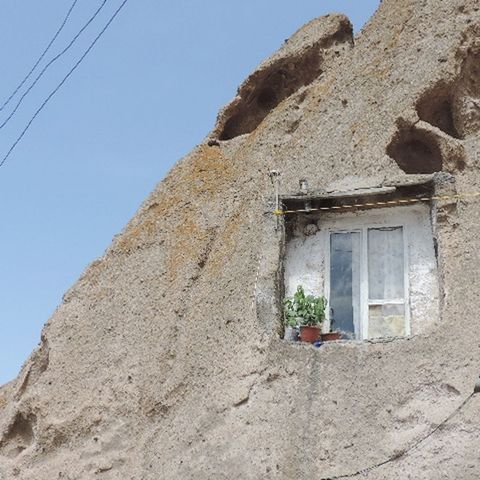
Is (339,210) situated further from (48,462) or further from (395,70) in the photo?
(48,462)

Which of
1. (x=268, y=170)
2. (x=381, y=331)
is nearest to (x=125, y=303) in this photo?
(x=268, y=170)

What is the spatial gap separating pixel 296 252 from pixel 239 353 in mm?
1753

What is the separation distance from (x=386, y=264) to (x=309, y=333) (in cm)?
140

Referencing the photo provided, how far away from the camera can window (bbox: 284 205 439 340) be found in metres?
11.2

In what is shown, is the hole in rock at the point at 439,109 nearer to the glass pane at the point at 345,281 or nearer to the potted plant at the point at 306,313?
the glass pane at the point at 345,281

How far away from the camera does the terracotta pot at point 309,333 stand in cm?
1093

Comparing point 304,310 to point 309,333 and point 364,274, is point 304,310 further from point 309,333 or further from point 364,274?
point 364,274

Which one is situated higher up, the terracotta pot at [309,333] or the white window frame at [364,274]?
the white window frame at [364,274]

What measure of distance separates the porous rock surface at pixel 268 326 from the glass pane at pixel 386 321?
728mm

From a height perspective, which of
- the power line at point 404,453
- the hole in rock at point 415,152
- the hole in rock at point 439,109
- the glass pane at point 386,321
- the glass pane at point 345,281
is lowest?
the power line at point 404,453

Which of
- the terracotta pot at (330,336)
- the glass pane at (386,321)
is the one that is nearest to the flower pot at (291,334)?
the terracotta pot at (330,336)

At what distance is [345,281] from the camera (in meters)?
11.6

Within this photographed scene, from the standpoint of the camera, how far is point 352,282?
11570 millimetres

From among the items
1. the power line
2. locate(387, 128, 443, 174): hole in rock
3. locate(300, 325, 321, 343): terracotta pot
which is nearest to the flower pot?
locate(300, 325, 321, 343): terracotta pot
